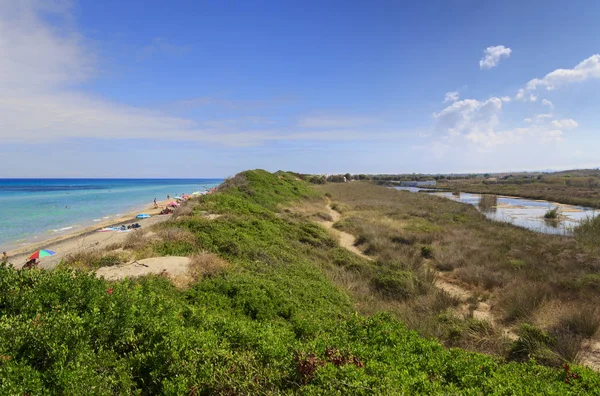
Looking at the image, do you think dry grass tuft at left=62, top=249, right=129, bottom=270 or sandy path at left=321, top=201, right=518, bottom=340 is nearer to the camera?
sandy path at left=321, top=201, right=518, bottom=340

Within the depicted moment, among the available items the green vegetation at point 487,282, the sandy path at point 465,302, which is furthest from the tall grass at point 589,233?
the sandy path at point 465,302

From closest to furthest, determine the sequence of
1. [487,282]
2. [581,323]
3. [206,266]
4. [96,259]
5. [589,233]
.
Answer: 1. [581,323]
2. [206,266]
3. [96,259]
4. [487,282]
5. [589,233]

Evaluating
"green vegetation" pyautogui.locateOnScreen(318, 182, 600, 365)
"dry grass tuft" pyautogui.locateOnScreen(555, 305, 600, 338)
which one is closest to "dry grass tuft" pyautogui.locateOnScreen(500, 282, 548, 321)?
"green vegetation" pyautogui.locateOnScreen(318, 182, 600, 365)

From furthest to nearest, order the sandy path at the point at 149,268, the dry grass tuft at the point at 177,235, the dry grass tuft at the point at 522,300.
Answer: the dry grass tuft at the point at 177,235 < the dry grass tuft at the point at 522,300 < the sandy path at the point at 149,268

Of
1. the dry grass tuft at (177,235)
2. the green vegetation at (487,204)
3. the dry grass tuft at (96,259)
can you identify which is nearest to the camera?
the dry grass tuft at (96,259)

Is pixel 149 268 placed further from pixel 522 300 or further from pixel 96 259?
pixel 522 300

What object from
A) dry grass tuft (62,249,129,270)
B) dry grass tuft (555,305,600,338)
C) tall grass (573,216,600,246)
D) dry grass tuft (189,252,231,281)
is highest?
dry grass tuft (62,249,129,270)

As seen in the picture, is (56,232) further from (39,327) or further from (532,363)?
(532,363)

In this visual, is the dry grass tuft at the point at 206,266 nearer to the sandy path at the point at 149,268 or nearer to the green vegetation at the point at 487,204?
the sandy path at the point at 149,268

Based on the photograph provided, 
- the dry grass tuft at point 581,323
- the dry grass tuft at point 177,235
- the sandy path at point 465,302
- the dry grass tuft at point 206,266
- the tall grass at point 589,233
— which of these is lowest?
the sandy path at point 465,302

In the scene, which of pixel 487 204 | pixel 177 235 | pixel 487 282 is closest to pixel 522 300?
pixel 487 282

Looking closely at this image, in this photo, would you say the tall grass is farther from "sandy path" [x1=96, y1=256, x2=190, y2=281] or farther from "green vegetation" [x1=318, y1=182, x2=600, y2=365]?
"sandy path" [x1=96, y1=256, x2=190, y2=281]

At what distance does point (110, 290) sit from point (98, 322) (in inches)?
51.0

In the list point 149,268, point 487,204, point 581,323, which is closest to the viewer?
point 581,323
